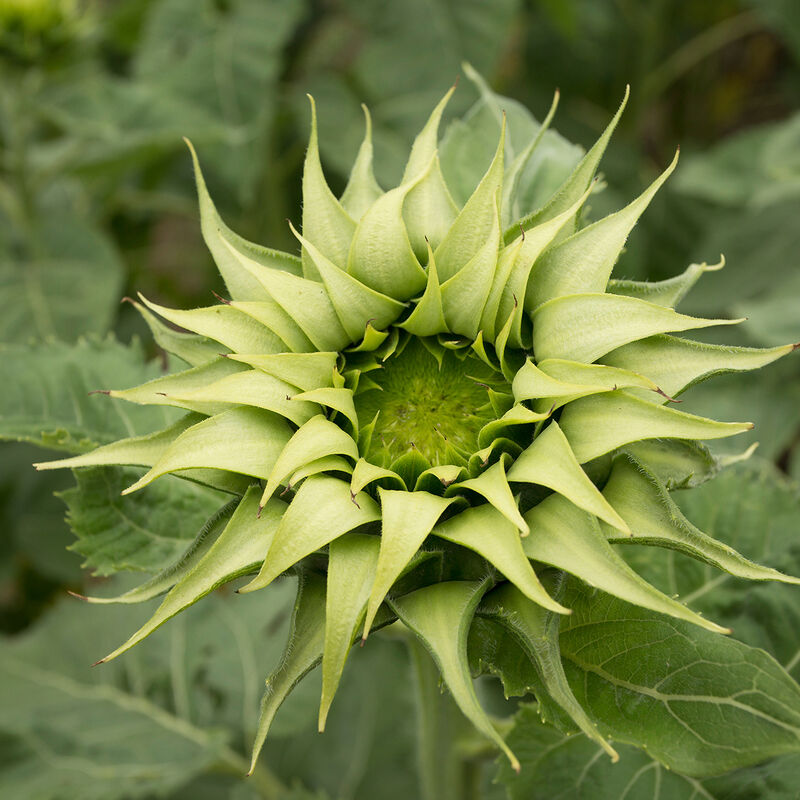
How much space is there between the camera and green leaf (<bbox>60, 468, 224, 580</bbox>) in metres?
1.02

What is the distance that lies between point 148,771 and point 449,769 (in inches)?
17.4

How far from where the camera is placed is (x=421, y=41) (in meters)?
2.24

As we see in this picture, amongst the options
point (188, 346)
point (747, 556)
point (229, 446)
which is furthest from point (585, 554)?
point (747, 556)

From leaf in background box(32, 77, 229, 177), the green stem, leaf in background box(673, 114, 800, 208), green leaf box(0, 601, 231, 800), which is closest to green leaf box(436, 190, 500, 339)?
the green stem

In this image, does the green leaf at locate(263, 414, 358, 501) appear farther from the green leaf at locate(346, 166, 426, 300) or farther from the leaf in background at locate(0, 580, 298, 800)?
the leaf in background at locate(0, 580, 298, 800)

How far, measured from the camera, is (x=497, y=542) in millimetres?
716

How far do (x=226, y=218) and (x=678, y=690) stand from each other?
179 cm

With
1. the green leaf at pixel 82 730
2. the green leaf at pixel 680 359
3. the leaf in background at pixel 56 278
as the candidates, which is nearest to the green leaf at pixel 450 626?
the green leaf at pixel 680 359

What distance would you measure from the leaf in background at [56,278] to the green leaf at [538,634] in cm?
124

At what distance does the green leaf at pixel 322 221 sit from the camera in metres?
0.87

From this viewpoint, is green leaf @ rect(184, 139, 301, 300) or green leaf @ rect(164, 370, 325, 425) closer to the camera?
green leaf @ rect(164, 370, 325, 425)

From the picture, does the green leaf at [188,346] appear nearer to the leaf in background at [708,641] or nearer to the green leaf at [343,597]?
the green leaf at [343,597]

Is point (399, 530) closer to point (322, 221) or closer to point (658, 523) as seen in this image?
point (658, 523)

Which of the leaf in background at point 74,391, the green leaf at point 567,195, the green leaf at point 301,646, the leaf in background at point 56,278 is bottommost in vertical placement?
the leaf in background at point 56,278
